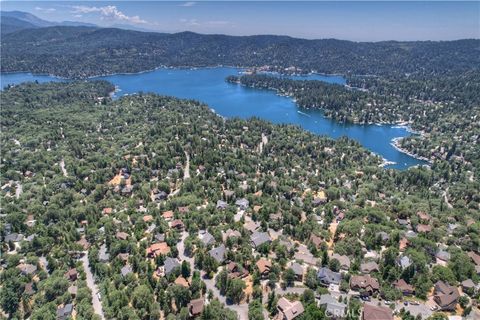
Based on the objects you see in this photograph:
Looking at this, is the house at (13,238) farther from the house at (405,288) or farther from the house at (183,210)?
the house at (405,288)

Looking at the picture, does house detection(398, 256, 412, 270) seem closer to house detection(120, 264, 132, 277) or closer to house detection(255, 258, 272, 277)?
house detection(255, 258, 272, 277)

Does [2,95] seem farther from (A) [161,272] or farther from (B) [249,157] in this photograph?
(A) [161,272]

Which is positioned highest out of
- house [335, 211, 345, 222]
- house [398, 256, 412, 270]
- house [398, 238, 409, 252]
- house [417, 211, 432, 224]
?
house [417, 211, 432, 224]

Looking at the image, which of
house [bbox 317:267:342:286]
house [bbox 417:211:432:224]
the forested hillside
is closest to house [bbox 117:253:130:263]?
the forested hillside

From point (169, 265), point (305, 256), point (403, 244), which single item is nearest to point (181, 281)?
point (169, 265)

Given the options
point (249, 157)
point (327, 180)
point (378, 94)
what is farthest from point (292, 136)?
point (378, 94)

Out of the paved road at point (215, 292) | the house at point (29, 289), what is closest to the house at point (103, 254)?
the house at point (29, 289)
